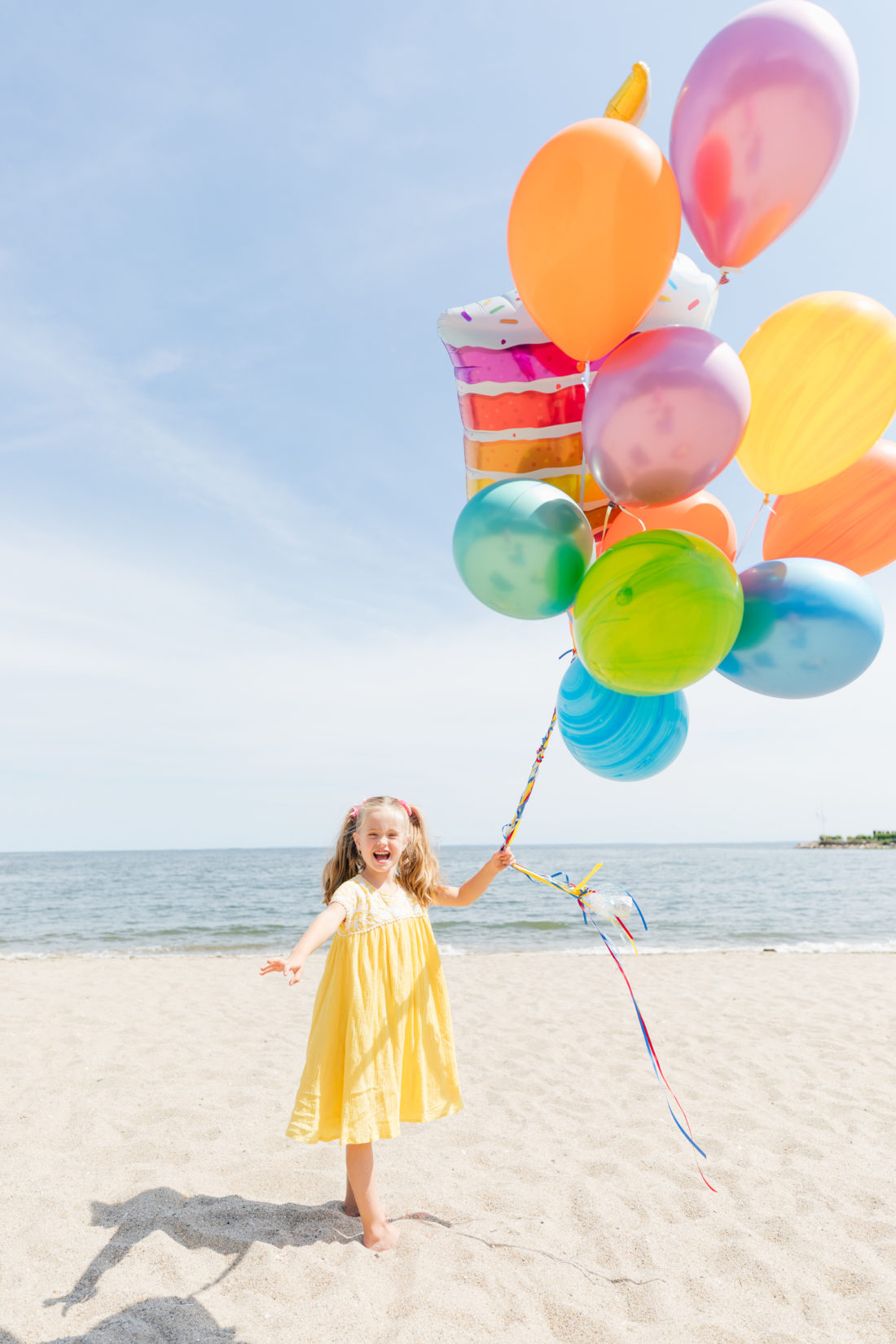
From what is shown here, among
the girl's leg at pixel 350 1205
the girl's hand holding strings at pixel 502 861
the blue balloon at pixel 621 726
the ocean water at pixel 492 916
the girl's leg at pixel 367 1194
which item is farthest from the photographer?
the ocean water at pixel 492 916

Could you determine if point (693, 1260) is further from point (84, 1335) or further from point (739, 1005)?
point (739, 1005)

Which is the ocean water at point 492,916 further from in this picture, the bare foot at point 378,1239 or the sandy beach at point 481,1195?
the bare foot at point 378,1239

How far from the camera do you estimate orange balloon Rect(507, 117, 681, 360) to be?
82.7 inches

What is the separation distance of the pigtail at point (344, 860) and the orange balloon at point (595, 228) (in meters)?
2.00

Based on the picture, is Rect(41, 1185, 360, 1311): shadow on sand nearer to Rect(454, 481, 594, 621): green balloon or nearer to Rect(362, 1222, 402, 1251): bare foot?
Rect(362, 1222, 402, 1251): bare foot

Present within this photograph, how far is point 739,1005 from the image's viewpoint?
6.93 metres

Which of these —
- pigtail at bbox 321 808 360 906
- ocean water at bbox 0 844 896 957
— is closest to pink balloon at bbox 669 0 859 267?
pigtail at bbox 321 808 360 906

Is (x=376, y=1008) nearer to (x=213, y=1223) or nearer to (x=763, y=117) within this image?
(x=213, y=1223)

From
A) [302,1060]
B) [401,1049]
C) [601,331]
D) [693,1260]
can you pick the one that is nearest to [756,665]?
[601,331]

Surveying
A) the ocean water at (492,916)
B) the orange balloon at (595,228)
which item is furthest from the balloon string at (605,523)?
the ocean water at (492,916)

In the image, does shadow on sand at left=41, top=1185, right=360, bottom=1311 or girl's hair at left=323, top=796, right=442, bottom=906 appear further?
girl's hair at left=323, top=796, right=442, bottom=906

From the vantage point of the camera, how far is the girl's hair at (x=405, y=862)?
9.98 feet

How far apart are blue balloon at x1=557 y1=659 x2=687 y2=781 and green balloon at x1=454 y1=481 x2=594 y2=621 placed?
1.29 ft

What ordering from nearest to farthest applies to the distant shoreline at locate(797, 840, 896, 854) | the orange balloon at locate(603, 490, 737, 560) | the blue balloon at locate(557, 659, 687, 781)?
the orange balloon at locate(603, 490, 737, 560) → the blue balloon at locate(557, 659, 687, 781) → the distant shoreline at locate(797, 840, 896, 854)
